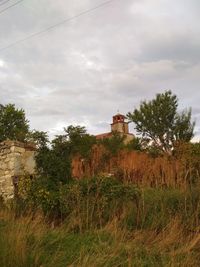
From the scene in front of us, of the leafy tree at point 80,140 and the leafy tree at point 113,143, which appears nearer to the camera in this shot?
the leafy tree at point 80,140

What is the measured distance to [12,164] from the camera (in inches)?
453

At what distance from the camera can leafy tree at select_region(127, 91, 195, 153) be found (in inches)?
1075

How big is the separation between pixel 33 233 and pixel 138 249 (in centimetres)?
157

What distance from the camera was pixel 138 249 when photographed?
5141mm

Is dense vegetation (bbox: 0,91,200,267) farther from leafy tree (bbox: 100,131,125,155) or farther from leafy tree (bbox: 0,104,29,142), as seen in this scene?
leafy tree (bbox: 0,104,29,142)

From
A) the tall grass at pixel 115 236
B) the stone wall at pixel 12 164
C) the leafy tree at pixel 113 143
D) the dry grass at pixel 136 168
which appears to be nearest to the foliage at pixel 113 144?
the leafy tree at pixel 113 143

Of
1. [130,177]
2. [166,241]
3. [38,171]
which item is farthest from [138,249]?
[130,177]

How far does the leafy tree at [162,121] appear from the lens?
27312mm

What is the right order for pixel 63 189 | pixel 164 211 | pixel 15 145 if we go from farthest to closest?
pixel 15 145 < pixel 63 189 < pixel 164 211

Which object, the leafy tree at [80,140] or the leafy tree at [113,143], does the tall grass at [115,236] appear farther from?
the leafy tree at [113,143]

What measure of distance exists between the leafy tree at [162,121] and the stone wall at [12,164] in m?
16.0

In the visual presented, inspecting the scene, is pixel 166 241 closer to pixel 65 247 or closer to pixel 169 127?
pixel 65 247

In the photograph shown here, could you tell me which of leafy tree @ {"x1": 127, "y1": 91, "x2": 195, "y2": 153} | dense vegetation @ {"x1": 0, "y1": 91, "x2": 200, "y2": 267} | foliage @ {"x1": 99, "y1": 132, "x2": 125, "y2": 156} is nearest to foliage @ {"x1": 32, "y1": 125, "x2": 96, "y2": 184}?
dense vegetation @ {"x1": 0, "y1": 91, "x2": 200, "y2": 267}

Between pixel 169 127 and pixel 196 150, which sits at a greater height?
pixel 169 127
